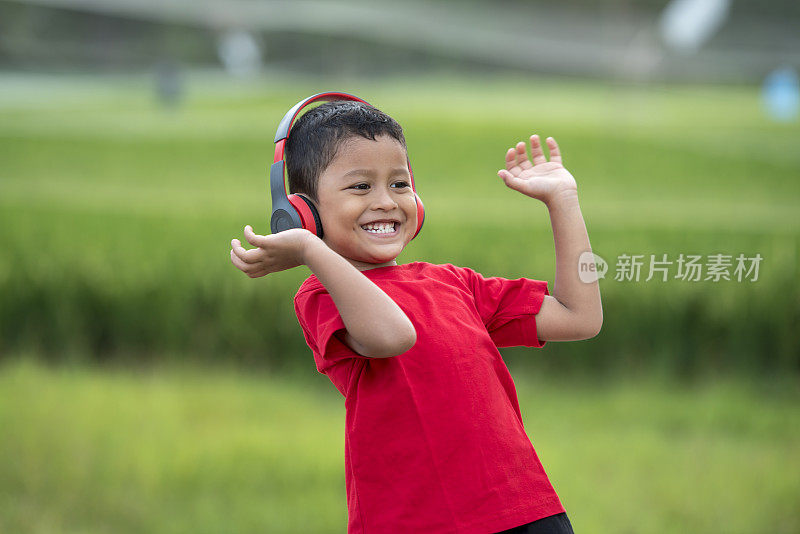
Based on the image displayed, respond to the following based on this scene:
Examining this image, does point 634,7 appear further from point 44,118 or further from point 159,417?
point 159,417

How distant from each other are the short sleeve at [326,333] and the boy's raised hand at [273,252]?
0.08 meters

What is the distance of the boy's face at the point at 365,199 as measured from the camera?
121 cm

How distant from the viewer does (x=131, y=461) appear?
2934 mm

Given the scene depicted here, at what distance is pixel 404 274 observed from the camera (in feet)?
4.17

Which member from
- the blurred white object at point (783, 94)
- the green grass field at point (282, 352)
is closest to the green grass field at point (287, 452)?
the green grass field at point (282, 352)

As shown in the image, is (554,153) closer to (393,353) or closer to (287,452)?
A: (393,353)

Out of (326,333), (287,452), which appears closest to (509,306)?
(326,333)

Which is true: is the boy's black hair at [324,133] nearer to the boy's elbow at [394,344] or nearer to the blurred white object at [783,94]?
the boy's elbow at [394,344]

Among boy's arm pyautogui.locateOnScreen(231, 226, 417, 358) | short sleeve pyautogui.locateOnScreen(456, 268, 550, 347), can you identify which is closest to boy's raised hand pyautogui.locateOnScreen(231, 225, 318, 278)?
boy's arm pyautogui.locateOnScreen(231, 226, 417, 358)

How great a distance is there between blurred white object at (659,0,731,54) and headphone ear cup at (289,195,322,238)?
599 cm

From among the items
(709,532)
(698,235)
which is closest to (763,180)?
(698,235)

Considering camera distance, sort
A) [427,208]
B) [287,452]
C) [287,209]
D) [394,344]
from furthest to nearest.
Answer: [427,208] < [287,452] < [287,209] < [394,344]

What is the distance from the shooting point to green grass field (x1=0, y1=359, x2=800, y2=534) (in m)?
2.79

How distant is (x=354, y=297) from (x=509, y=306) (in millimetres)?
338
